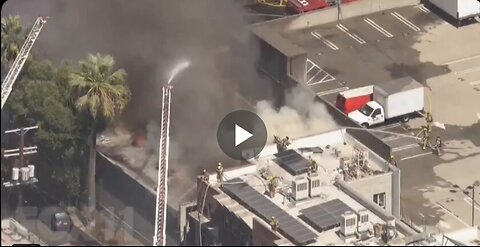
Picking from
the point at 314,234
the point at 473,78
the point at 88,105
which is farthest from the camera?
the point at 473,78

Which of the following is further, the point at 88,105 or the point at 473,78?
the point at 473,78

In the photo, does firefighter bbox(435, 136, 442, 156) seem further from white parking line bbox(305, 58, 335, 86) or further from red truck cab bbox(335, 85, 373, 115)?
white parking line bbox(305, 58, 335, 86)

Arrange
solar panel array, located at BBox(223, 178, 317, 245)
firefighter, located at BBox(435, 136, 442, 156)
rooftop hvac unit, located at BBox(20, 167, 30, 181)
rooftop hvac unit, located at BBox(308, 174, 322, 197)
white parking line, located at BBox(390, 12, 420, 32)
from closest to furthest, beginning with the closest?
solar panel array, located at BBox(223, 178, 317, 245), rooftop hvac unit, located at BBox(308, 174, 322, 197), rooftop hvac unit, located at BBox(20, 167, 30, 181), firefighter, located at BBox(435, 136, 442, 156), white parking line, located at BBox(390, 12, 420, 32)

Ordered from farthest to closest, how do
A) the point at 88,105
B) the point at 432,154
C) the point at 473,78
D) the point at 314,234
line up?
the point at 473,78
the point at 432,154
the point at 88,105
the point at 314,234

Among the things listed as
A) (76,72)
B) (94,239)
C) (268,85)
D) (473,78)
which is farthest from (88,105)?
(473,78)

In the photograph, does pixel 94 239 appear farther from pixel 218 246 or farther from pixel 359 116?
pixel 359 116

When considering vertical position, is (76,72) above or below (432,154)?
above
